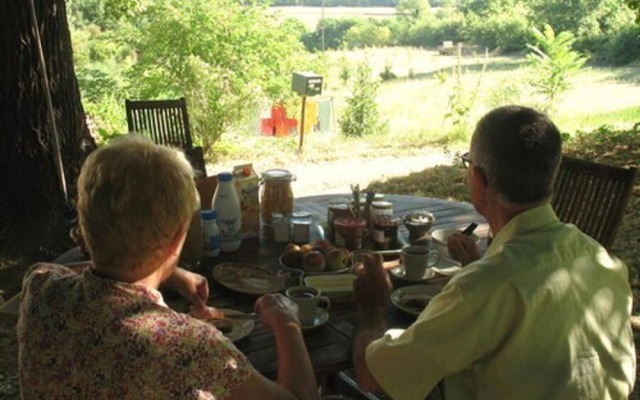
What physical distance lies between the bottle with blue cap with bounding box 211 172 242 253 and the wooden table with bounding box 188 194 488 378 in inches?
2.5

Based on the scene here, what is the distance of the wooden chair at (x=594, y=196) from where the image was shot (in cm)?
249

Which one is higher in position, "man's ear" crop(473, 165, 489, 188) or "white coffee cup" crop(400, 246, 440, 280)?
"man's ear" crop(473, 165, 489, 188)

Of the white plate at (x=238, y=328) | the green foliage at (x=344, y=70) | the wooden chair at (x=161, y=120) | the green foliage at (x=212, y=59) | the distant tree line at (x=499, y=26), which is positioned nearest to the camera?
the white plate at (x=238, y=328)

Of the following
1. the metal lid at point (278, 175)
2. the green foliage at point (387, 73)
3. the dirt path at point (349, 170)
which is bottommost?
the green foliage at point (387, 73)

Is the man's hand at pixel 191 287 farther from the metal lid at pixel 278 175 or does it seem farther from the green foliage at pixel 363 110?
the green foliage at pixel 363 110

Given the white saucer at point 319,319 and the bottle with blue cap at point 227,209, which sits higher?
the bottle with blue cap at point 227,209

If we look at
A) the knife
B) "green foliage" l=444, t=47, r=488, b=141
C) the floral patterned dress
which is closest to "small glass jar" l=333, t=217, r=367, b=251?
the knife

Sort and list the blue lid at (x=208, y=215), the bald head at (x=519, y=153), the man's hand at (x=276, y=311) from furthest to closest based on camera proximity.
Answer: the blue lid at (x=208, y=215) → the man's hand at (x=276, y=311) → the bald head at (x=519, y=153)

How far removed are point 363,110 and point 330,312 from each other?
903cm

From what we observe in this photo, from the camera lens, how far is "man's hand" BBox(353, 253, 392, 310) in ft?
5.95

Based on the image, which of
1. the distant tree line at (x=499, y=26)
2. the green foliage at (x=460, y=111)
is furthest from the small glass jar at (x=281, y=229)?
the distant tree line at (x=499, y=26)

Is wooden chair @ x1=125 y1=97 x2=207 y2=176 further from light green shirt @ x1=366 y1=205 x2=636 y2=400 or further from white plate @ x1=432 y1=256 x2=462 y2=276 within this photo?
light green shirt @ x1=366 y1=205 x2=636 y2=400

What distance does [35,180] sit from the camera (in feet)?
13.6

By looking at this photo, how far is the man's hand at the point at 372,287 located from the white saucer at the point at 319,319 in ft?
0.33
